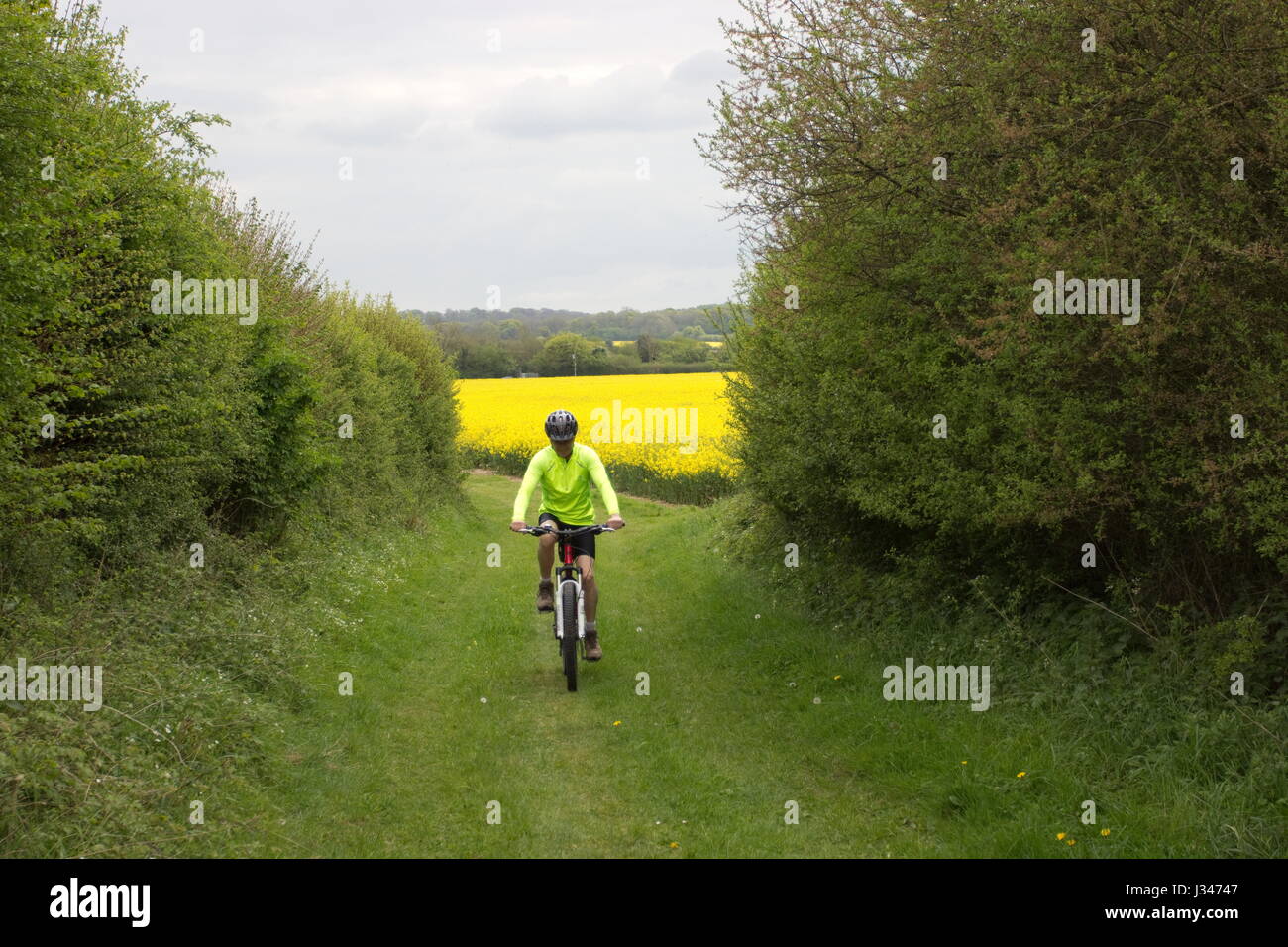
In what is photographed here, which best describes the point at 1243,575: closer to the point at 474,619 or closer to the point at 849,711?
the point at 849,711

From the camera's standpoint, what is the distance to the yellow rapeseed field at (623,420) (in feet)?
93.7

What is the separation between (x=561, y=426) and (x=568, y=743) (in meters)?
3.02

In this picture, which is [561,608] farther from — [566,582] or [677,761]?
[677,761]

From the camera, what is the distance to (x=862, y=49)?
10.0 m

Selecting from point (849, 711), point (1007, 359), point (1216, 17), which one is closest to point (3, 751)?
point (849, 711)

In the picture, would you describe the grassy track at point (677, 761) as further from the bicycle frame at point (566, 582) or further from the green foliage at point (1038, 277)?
the green foliage at point (1038, 277)

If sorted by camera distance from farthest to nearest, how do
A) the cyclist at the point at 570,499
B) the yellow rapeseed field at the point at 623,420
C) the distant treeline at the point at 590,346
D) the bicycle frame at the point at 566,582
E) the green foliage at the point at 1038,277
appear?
the distant treeline at the point at 590,346
the yellow rapeseed field at the point at 623,420
the cyclist at the point at 570,499
the bicycle frame at the point at 566,582
the green foliage at the point at 1038,277

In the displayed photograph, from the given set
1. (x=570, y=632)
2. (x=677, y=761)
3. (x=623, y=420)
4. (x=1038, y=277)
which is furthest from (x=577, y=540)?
(x=623, y=420)

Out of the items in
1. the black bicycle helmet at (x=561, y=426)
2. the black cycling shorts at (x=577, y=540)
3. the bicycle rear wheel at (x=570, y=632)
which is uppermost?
the black bicycle helmet at (x=561, y=426)

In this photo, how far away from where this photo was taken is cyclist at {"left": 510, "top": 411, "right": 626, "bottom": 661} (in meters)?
10.0

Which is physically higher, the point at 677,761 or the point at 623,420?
the point at 623,420

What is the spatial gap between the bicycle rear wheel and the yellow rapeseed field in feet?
26.6

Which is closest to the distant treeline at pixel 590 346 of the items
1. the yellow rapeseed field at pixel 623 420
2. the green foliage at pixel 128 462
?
the yellow rapeseed field at pixel 623 420

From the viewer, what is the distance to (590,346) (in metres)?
77.8
